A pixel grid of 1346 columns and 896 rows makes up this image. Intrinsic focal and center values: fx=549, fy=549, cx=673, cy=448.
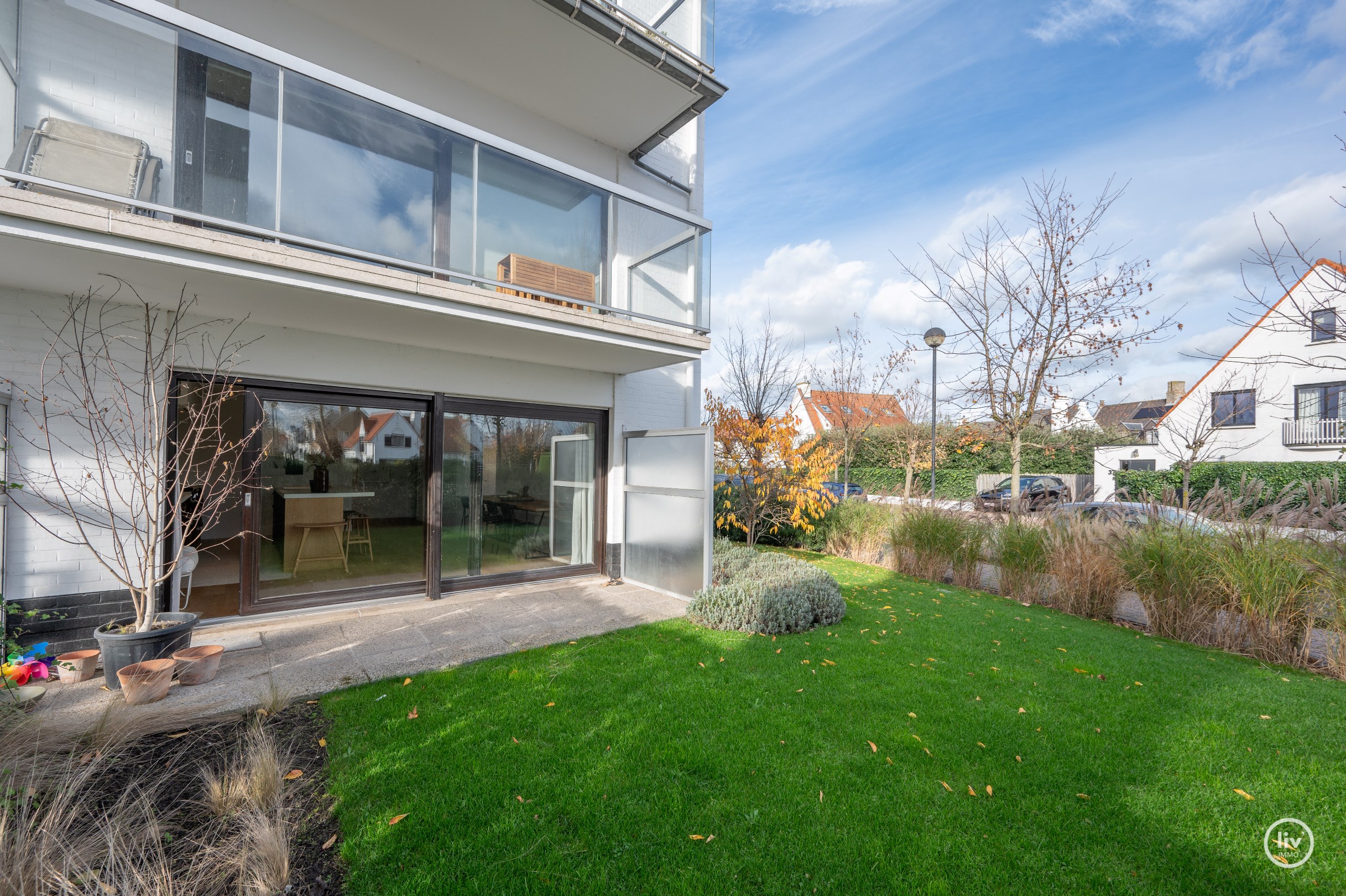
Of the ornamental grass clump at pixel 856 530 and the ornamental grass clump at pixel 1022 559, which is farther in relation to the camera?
the ornamental grass clump at pixel 856 530

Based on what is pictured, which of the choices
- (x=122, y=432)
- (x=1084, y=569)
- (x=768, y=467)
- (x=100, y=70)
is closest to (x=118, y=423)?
(x=122, y=432)

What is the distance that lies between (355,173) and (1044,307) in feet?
35.5

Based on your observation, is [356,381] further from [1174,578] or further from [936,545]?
[1174,578]

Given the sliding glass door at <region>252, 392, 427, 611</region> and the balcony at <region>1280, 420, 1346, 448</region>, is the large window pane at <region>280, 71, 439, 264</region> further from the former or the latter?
the balcony at <region>1280, 420, 1346, 448</region>

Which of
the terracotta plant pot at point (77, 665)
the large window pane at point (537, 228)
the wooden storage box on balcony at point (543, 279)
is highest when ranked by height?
the large window pane at point (537, 228)

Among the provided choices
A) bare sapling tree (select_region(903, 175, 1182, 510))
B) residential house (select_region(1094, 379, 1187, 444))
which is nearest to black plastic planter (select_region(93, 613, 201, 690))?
bare sapling tree (select_region(903, 175, 1182, 510))

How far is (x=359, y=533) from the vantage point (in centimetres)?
650

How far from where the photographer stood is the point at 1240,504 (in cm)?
624

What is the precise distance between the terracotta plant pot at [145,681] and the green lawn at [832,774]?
3.72 ft

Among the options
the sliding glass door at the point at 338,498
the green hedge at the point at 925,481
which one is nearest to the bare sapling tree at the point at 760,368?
the sliding glass door at the point at 338,498

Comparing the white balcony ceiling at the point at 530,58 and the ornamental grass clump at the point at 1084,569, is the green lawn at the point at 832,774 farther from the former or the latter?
the white balcony ceiling at the point at 530,58

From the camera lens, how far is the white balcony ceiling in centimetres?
585

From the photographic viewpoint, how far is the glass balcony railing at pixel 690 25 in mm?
7383

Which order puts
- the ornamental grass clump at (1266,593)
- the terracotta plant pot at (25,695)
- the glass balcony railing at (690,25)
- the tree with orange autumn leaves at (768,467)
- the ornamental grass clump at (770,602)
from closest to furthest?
the terracotta plant pot at (25,695) < the ornamental grass clump at (1266,593) < the ornamental grass clump at (770,602) < the glass balcony railing at (690,25) < the tree with orange autumn leaves at (768,467)
